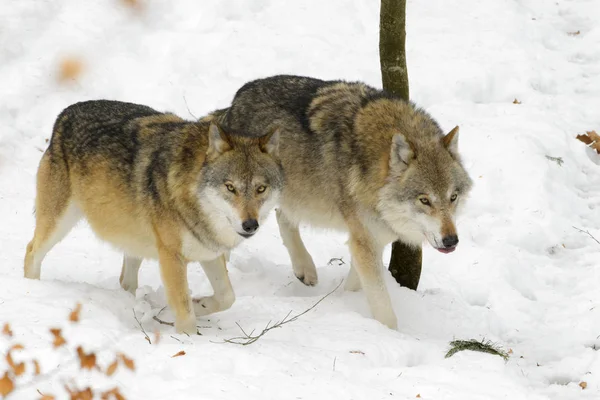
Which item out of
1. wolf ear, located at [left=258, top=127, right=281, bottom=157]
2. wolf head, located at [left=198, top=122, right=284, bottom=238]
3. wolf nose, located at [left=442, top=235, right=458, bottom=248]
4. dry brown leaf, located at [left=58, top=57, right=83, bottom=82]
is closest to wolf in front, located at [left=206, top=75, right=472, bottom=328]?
wolf nose, located at [left=442, top=235, right=458, bottom=248]

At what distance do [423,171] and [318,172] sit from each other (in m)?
0.99

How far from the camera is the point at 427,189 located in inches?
239

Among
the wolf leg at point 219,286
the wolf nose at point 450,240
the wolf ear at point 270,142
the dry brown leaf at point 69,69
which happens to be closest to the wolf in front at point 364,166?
the wolf nose at point 450,240

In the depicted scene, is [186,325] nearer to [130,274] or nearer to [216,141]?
[130,274]

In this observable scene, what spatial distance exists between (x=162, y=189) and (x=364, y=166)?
1708 millimetres

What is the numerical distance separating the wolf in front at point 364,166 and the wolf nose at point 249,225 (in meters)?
1.32

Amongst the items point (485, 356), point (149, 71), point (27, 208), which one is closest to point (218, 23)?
point (149, 71)

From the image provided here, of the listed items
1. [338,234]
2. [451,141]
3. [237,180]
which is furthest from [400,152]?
[338,234]

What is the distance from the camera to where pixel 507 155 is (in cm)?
930

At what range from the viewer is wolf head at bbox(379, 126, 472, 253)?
6008 mm

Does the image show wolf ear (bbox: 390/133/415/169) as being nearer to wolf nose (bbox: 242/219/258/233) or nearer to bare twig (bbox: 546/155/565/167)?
wolf nose (bbox: 242/219/258/233)

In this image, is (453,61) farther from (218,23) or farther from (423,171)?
(423,171)

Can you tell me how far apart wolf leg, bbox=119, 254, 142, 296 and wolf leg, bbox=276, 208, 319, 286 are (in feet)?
4.97

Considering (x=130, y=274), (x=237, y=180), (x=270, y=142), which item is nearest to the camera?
(x=237, y=180)
